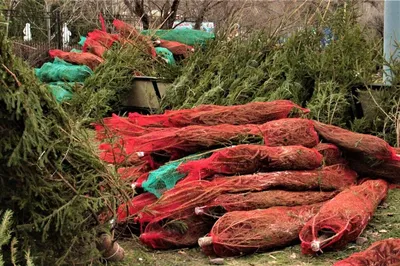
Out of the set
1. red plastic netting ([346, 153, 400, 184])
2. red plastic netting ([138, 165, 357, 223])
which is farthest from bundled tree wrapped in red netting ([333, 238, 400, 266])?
red plastic netting ([346, 153, 400, 184])

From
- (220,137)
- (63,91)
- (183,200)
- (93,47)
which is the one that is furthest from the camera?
(93,47)

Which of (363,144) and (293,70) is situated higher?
(293,70)

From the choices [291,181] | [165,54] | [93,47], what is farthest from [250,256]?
[93,47]

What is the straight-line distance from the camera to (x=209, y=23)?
1054 inches

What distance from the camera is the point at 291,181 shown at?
17.3 ft

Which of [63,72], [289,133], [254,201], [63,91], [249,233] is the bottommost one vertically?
[63,72]

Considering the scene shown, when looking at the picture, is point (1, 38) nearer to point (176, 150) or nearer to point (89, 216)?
point (89, 216)

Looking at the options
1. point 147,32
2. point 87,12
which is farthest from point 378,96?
point 87,12

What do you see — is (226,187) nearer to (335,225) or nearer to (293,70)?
(335,225)

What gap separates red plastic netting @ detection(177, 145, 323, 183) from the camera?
520 cm

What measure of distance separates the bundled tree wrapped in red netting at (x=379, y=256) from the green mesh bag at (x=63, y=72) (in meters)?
7.39

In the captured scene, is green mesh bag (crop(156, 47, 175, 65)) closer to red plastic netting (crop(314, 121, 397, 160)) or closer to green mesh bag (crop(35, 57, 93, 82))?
green mesh bag (crop(35, 57, 93, 82))

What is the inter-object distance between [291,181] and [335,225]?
66cm

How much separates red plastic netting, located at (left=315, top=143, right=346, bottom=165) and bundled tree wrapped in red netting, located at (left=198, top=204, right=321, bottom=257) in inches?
44.9
